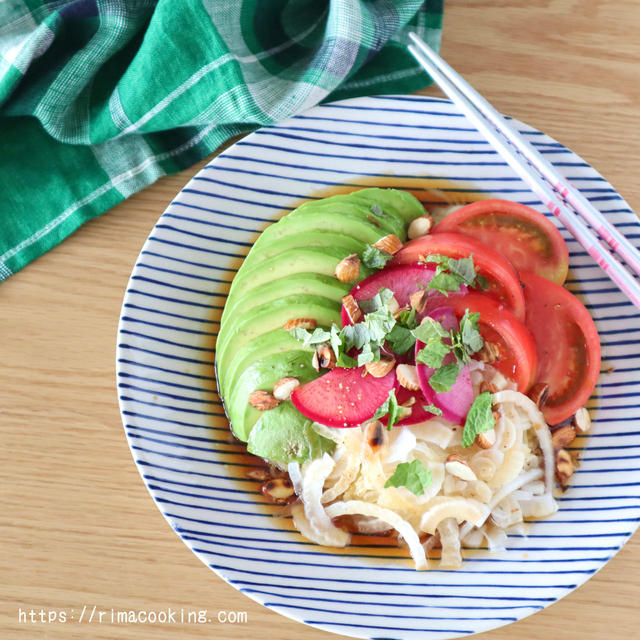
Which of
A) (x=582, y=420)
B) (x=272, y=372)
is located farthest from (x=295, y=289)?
(x=582, y=420)

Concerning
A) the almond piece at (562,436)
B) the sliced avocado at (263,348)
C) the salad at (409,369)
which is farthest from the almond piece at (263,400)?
the almond piece at (562,436)

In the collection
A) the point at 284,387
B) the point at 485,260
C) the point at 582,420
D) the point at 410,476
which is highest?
the point at 485,260

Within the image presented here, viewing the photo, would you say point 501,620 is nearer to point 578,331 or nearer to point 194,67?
point 578,331

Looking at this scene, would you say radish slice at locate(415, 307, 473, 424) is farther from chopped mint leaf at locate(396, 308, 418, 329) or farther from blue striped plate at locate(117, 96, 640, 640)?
blue striped plate at locate(117, 96, 640, 640)

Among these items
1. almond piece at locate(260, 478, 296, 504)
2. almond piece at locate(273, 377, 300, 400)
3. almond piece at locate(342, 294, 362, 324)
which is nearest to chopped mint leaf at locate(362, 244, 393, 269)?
almond piece at locate(342, 294, 362, 324)

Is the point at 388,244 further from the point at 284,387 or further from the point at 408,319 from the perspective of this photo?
the point at 284,387

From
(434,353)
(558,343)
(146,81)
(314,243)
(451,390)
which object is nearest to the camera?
(434,353)
